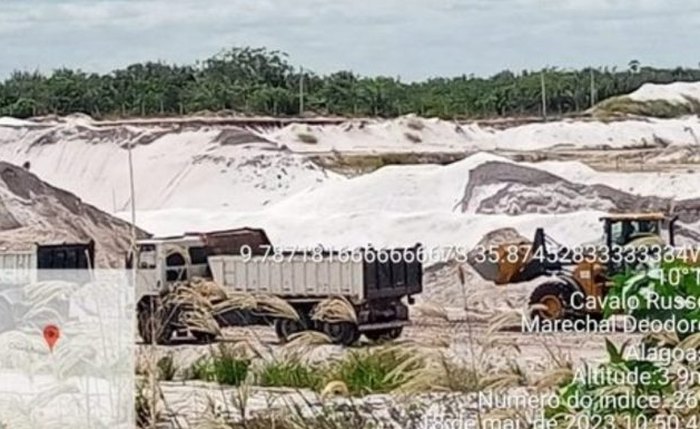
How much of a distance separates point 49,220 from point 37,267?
0.56 feet

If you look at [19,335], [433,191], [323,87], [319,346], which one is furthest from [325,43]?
[19,335]

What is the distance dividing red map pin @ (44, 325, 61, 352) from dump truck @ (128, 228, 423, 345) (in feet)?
1.40

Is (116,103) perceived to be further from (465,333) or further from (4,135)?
(465,333)

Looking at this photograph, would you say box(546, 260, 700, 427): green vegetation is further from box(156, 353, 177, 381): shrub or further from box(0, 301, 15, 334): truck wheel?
box(0, 301, 15, 334): truck wheel

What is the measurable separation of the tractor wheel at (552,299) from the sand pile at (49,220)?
1.35 meters

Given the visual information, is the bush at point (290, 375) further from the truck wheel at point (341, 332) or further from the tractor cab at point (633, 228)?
the tractor cab at point (633, 228)

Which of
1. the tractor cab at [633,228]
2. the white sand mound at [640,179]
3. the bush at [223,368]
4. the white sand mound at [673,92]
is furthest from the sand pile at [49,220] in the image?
the white sand mound at [673,92]

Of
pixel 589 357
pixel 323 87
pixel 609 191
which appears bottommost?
pixel 589 357

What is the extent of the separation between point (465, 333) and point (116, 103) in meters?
1.42

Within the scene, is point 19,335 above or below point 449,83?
below

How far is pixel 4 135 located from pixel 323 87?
1.11 meters

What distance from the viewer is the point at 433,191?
5852 millimetres

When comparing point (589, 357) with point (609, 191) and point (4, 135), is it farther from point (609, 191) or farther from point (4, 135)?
point (4, 135)

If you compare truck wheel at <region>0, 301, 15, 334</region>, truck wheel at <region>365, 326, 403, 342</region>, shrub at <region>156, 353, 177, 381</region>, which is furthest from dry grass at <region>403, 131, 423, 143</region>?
truck wheel at <region>0, 301, 15, 334</region>
